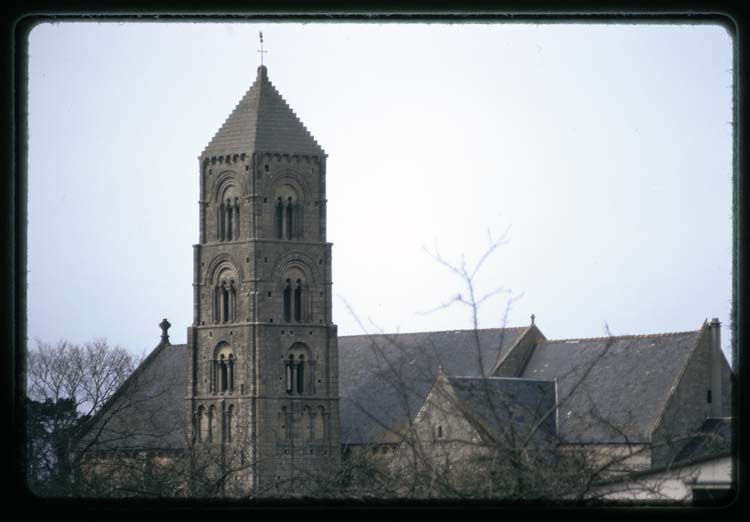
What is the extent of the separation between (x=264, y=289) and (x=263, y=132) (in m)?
5.45

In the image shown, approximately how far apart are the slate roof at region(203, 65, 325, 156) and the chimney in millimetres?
16457

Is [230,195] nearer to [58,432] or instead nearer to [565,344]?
[565,344]

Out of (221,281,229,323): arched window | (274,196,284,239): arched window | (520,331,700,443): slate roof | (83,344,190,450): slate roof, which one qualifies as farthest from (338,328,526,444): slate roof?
(83,344,190,450): slate roof

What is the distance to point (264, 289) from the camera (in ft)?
186

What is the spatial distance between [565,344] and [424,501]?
164 feet

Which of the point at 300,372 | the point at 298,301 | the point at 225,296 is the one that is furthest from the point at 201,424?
the point at 298,301

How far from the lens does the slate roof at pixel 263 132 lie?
5650 centimetres

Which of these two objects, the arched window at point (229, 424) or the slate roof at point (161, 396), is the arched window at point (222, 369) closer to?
the arched window at point (229, 424)

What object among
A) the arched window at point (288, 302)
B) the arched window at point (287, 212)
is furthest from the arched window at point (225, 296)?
the arched window at point (287, 212)

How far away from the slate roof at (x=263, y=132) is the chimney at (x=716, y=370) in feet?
54.0

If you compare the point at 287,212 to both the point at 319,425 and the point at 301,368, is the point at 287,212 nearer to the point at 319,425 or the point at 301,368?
the point at 301,368

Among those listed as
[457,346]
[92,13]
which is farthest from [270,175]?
[92,13]

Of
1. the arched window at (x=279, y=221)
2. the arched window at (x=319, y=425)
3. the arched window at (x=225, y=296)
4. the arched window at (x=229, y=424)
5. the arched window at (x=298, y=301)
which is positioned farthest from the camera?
the arched window at (x=298, y=301)

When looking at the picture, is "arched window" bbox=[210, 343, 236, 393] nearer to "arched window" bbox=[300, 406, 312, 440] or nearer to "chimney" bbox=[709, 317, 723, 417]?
"arched window" bbox=[300, 406, 312, 440]
